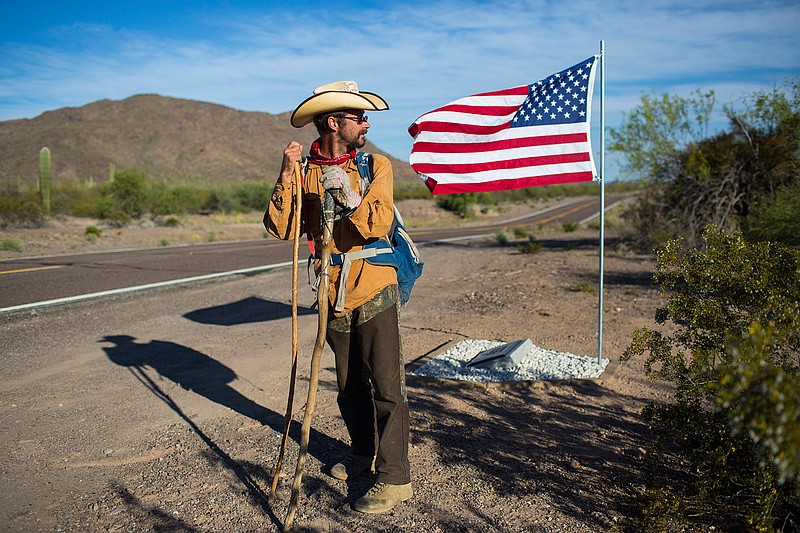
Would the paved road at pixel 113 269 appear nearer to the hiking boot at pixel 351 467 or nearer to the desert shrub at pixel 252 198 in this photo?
the hiking boot at pixel 351 467

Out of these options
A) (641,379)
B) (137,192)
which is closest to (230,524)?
(641,379)

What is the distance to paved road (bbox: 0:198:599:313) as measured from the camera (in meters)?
11.6

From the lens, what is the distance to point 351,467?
4.15m

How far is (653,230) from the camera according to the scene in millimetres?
16828

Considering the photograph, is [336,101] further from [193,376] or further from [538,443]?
[193,376]

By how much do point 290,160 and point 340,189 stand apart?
0.42 meters

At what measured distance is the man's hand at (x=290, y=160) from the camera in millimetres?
3621

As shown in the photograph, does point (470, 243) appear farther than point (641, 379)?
Yes

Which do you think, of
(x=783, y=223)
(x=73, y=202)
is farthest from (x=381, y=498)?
(x=73, y=202)

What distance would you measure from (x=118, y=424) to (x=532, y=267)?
11.4 meters

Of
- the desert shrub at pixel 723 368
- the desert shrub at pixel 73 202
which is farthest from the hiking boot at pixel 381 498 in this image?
the desert shrub at pixel 73 202

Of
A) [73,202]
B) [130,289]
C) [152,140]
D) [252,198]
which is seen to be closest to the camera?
[130,289]

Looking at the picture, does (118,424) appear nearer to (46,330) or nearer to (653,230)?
(46,330)

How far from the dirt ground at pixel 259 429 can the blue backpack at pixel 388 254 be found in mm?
1210
